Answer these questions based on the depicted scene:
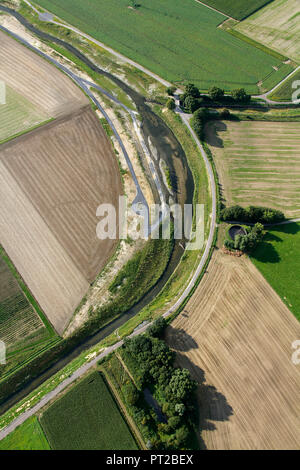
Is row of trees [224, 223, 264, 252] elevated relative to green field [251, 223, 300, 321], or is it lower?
elevated

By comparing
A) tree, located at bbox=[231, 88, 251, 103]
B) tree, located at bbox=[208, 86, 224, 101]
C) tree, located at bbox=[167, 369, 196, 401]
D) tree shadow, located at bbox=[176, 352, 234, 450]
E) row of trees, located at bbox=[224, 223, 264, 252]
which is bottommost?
tree shadow, located at bbox=[176, 352, 234, 450]

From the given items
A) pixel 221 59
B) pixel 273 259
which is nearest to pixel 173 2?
pixel 221 59

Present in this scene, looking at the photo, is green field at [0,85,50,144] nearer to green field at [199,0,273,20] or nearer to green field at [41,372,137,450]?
green field at [41,372,137,450]

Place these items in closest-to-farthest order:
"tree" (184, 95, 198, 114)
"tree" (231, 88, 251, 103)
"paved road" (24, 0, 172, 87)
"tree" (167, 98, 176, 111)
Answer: "tree" (184, 95, 198, 114)
"tree" (167, 98, 176, 111)
"tree" (231, 88, 251, 103)
"paved road" (24, 0, 172, 87)

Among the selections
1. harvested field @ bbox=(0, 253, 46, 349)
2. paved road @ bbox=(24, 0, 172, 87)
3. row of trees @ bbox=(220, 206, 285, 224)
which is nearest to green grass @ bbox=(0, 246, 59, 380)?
harvested field @ bbox=(0, 253, 46, 349)

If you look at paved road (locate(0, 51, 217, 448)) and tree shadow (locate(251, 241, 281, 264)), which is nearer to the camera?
paved road (locate(0, 51, 217, 448))

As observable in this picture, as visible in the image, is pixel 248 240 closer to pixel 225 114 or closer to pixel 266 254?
pixel 266 254

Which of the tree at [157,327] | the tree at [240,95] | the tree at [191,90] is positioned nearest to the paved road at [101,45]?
the tree at [191,90]
